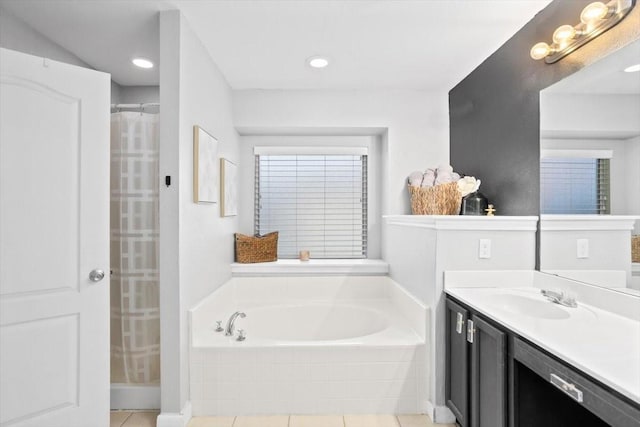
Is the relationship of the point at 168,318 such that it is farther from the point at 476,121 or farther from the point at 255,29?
the point at 476,121

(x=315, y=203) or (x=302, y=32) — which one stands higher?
(x=302, y=32)

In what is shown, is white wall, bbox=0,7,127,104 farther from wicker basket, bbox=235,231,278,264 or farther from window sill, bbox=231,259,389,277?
window sill, bbox=231,259,389,277

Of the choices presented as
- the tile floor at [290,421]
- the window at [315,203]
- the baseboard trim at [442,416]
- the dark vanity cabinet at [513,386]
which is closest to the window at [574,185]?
the dark vanity cabinet at [513,386]

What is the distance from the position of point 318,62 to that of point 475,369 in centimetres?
224

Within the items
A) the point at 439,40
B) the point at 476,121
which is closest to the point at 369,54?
the point at 439,40

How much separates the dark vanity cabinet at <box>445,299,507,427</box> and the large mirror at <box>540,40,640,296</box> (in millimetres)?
603

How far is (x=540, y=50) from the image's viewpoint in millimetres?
1908

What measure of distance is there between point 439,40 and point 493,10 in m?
0.39

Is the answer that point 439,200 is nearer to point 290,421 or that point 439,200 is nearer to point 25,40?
point 290,421

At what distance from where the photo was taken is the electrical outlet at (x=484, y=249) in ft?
6.80

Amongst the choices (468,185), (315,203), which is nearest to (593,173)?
(468,185)

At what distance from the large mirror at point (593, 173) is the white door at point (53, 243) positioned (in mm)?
2411

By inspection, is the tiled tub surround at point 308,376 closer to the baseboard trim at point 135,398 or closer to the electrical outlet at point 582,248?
the baseboard trim at point 135,398

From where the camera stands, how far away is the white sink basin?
1.68m
